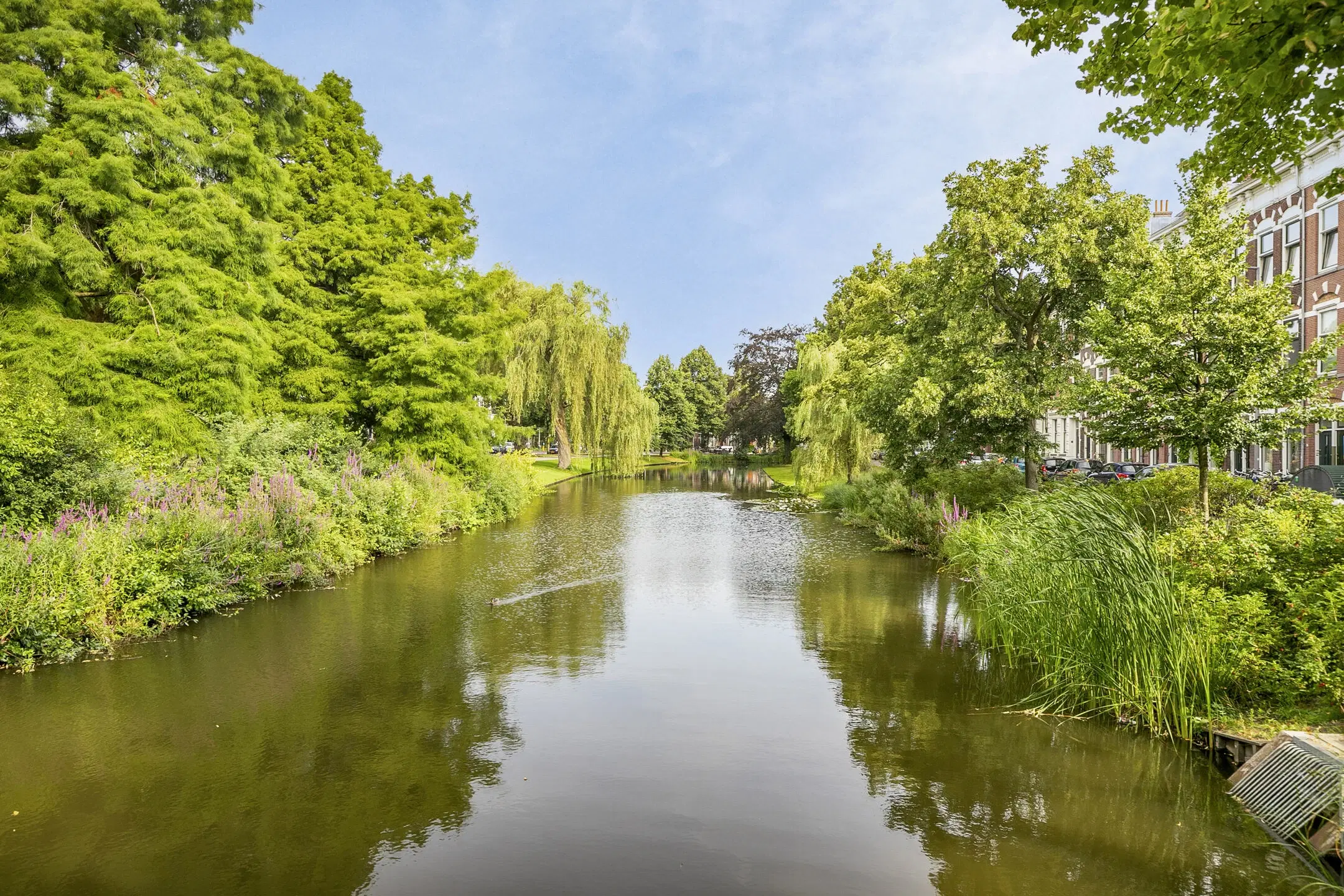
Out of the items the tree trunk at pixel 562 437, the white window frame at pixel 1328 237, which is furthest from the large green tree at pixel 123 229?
the white window frame at pixel 1328 237

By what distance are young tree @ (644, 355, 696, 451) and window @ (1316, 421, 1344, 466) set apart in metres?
56.6

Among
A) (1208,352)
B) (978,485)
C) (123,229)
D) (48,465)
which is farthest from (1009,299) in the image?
A: (123,229)

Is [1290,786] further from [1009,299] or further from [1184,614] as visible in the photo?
[1009,299]

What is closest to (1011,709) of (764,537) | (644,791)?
(644,791)

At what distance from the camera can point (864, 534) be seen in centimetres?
2167

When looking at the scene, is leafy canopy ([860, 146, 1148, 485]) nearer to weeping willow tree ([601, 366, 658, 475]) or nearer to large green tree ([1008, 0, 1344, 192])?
large green tree ([1008, 0, 1344, 192])

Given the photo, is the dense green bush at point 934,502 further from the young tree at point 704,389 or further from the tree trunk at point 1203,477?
the young tree at point 704,389

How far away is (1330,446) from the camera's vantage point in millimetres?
27656

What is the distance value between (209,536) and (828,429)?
21.3 m

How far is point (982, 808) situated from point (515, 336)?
1384 inches

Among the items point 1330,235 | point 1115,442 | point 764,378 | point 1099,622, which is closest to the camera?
point 1099,622

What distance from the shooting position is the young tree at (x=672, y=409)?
82044 millimetres

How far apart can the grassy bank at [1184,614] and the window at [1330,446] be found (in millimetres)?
A: 23097

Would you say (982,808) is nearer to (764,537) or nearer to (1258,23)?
(1258,23)
